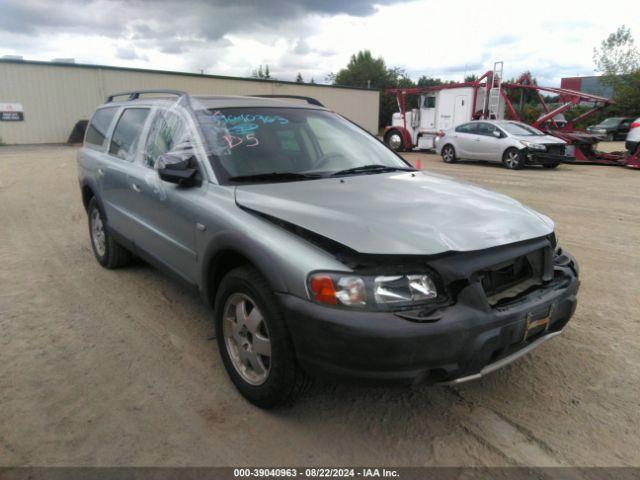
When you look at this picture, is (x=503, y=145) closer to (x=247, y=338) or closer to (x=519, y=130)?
(x=519, y=130)

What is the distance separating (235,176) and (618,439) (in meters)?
2.57

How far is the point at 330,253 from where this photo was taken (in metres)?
2.27

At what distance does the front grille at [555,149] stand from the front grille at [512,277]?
12.8 meters

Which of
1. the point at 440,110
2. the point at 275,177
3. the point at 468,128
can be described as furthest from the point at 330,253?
the point at 440,110

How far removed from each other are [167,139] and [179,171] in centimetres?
70

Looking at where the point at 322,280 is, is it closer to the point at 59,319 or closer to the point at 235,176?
the point at 235,176

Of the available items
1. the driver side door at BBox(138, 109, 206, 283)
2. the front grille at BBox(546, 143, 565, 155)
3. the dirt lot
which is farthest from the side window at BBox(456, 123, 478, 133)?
the driver side door at BBox(138, 109, 206, 283)

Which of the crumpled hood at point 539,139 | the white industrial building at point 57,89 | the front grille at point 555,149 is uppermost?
the white industrial building at point 57,89

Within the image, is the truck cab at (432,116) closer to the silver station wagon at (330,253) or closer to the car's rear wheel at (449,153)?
the car's rear wheel at (449,153)

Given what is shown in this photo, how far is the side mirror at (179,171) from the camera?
304 cm

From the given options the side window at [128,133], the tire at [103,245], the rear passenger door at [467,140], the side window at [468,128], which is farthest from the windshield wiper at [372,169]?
the side window at [468,128]

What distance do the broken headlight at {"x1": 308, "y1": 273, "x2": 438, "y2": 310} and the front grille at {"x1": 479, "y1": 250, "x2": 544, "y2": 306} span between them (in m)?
0.44

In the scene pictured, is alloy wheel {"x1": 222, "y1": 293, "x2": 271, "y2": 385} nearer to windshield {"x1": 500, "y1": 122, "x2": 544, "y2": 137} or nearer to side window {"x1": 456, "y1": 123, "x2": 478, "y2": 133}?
windshield {"x1": 500, "y1": 122, "x2": 544, "y2": 137}

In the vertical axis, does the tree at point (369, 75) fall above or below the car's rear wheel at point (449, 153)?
above
